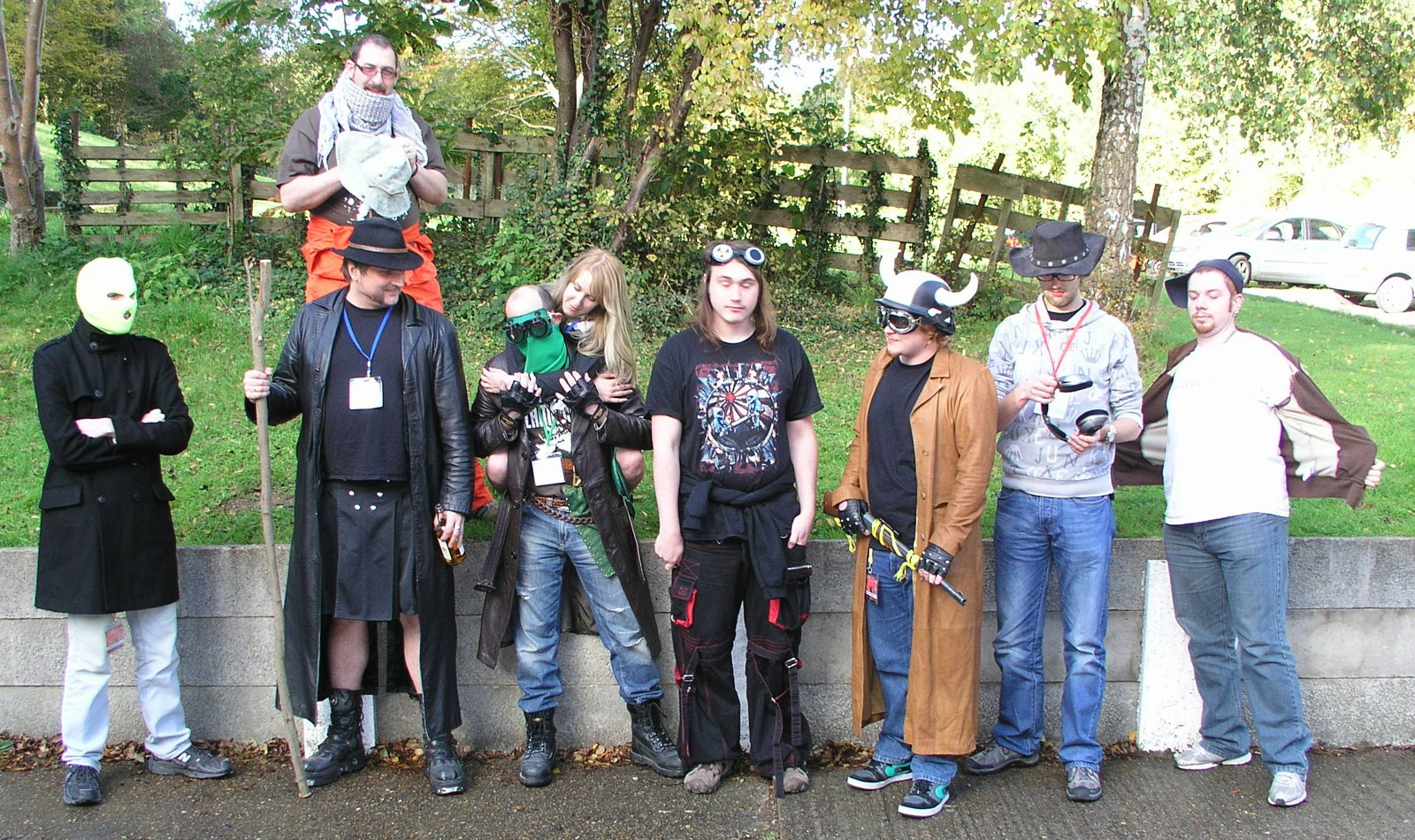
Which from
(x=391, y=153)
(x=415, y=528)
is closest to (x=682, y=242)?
(x=391, y=153)

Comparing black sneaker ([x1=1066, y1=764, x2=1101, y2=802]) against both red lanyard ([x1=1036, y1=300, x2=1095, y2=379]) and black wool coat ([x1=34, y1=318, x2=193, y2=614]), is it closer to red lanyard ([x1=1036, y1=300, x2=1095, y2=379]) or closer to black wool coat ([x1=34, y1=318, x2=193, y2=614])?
red lanyard ([x1=1036, y1=300, x2=1095, y2=379])

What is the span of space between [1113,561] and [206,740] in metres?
3.81

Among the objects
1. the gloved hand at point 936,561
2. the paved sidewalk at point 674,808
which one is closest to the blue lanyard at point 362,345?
the paved sidewalk at point 674,808

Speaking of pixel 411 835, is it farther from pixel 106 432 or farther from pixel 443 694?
pixel 106 432

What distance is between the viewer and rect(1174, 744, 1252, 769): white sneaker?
4.53 metres

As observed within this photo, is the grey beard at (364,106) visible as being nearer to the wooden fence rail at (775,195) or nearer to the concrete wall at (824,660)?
the concrete wall at (824,660)

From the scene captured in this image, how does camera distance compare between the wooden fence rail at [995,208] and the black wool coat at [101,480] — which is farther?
the wooden fence rail at [995,208]

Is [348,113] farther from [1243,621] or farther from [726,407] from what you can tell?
[1243,621]

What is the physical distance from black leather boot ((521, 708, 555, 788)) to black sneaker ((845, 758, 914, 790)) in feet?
3.83

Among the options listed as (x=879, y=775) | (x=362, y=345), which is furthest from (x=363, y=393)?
(x=879, y=775)

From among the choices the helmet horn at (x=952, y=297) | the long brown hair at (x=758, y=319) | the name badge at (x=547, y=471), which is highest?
the helmet horn at (x=952, y=297)

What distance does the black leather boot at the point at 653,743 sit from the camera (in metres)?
4.42

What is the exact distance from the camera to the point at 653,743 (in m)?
4.47

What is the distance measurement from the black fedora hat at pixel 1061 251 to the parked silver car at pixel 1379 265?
53.9 ft
